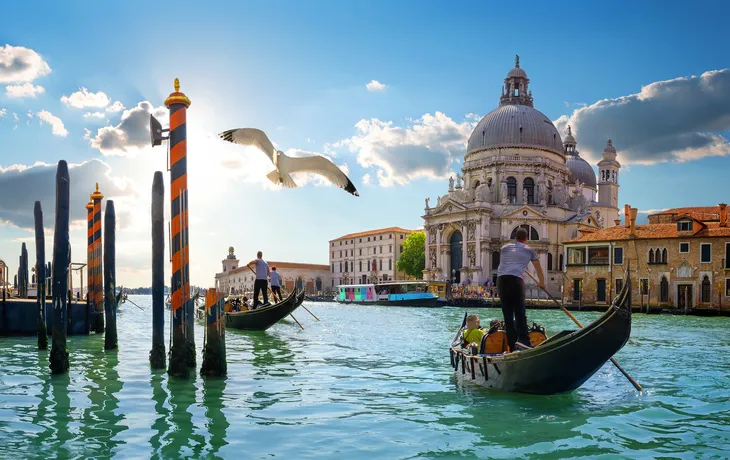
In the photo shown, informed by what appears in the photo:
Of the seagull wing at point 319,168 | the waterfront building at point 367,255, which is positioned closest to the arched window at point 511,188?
the waterfront building at point 367,255

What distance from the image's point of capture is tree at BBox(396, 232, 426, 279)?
6102 centimetres

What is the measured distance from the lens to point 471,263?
4962 cm

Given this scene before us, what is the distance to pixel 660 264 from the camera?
1299 inches

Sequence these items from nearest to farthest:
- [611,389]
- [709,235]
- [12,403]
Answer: [12,403] → [611,389] → [709,235]

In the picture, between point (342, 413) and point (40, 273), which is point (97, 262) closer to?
point (40, 273)

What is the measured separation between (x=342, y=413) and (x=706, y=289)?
1193 inches

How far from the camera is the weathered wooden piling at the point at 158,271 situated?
7.87 m

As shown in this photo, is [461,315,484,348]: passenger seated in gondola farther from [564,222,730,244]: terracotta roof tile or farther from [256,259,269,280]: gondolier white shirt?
[564,222,730,244]: terracotta roof tile

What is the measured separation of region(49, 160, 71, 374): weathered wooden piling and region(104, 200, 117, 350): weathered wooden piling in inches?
88.1

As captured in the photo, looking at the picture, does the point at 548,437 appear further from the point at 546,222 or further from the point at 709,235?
the point at 546,222

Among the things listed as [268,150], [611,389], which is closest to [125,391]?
[268,150]

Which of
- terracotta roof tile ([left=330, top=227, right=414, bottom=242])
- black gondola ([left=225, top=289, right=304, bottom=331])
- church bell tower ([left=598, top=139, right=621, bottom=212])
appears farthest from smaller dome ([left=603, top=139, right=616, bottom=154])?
black gondola ([left=225, top=289, right=304, bottom=331])

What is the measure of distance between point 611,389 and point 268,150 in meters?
5.54

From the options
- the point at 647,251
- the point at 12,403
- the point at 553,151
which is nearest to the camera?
the point at 12,403
